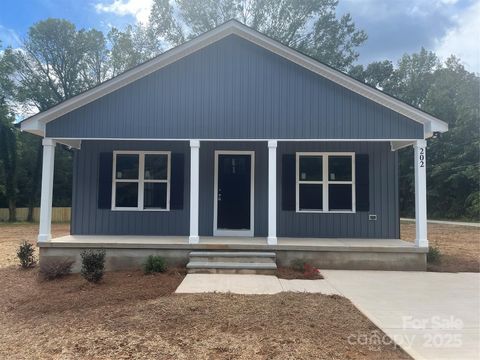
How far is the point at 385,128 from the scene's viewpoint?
852 centimetres

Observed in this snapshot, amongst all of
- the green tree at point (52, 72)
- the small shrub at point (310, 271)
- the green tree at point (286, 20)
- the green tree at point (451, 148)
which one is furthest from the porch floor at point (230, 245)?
the green tree at point (52, 72)

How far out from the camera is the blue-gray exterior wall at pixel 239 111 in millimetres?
8555

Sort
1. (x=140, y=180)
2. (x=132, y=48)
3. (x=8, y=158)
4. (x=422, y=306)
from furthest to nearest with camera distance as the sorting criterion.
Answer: (x=132, y=48) < (x=8, y=158) < (x=140, y=180) < (x=422, y=306)

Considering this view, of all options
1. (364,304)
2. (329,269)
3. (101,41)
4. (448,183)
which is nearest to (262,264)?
(329,269)

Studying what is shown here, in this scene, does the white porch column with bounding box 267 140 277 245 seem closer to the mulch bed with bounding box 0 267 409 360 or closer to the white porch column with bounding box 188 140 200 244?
the white porch column with bounding box 188 140 200 244

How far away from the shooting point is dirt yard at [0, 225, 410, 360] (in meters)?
3.95

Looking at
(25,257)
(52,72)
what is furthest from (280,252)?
(52,72)

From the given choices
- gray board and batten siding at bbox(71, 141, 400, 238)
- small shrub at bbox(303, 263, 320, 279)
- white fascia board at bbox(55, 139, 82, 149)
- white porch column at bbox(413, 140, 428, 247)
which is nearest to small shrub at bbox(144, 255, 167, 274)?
gray board and batten siding at bbox(71, 141, 400, 238)

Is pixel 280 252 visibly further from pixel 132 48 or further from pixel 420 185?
pixel 132 48

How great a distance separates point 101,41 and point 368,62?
20687 millimetres

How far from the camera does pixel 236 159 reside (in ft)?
32.5

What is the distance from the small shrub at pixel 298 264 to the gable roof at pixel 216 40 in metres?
3.77

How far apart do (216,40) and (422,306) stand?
6.72 m

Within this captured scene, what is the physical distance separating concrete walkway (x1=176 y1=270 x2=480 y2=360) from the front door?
8.20 feet
